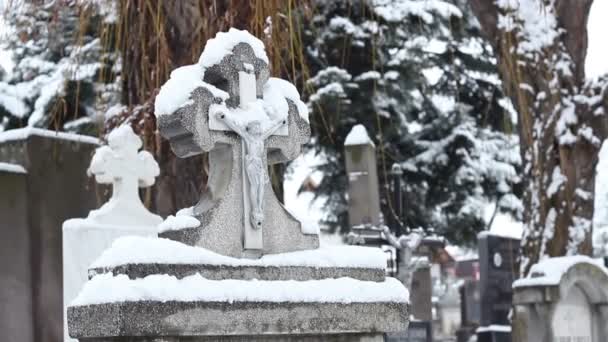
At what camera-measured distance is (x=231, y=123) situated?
4238 mm

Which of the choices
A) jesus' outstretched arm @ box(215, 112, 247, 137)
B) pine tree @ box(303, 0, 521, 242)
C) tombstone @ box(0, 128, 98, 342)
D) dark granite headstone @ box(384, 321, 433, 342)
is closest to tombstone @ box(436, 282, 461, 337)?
pine tree @ box(303, 0, 521, 242)

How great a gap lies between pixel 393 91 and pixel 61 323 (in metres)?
6.99

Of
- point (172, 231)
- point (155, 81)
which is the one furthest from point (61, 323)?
point (172, 231)

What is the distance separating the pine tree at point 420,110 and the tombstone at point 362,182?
1654 millimetres

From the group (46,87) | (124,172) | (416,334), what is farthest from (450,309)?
(124,172)

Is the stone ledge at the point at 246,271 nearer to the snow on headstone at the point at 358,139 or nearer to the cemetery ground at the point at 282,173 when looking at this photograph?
the cemetery ground at the point at 282,173

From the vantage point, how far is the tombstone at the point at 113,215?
638 centimetres

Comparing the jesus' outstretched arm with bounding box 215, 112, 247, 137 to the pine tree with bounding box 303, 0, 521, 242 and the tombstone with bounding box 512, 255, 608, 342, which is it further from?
the pine tree with bounding box 303, 0, 521, 242

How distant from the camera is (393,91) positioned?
1368 centimetres

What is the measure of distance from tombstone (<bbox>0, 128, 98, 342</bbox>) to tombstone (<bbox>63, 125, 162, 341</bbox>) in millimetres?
985

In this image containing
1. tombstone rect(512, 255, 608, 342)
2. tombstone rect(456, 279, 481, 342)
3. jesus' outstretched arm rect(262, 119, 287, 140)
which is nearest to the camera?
jesus' outstretched arm rect(262, 119, 287, 140)

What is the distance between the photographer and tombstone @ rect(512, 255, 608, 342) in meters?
8.41

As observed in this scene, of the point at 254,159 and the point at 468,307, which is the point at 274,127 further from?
the point at 468,307

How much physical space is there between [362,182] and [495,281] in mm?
1718
